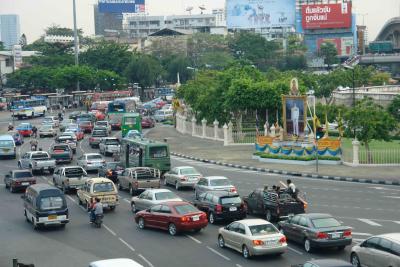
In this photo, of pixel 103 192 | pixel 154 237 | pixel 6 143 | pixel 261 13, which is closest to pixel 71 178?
pixel 103 192

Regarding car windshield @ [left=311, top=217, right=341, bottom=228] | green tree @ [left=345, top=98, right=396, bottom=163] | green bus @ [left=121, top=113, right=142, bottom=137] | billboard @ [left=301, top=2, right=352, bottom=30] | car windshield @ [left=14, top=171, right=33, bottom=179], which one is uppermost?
billboard @ [left=301, top=2, right=352, bottom=30]

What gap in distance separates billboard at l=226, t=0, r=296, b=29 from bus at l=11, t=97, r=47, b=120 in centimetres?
7475

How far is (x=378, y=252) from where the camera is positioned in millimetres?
20547

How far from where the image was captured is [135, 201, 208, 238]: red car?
26859mm

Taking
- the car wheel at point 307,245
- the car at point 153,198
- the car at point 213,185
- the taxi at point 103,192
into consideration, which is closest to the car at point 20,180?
the taxi at point 103,192

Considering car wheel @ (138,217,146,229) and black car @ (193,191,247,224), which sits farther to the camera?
car wheel @ (138,217,146,229)

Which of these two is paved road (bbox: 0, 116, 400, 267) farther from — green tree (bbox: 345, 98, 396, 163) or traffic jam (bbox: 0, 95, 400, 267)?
green tree (bbox: 345, 98, 396, 163)

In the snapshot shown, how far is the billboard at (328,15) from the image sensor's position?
162 metres

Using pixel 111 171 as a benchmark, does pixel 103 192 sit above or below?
above

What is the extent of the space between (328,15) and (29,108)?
3259 inches

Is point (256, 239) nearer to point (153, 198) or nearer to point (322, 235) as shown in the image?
point (322, 235)

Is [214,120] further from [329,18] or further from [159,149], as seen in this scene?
[329,18]

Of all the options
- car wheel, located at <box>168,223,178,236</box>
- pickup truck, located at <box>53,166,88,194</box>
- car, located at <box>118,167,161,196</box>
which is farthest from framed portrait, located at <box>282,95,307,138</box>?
car wheel, located at <box>168,223,178,236</box>

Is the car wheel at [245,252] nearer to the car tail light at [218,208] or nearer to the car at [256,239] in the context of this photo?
the car at [256,239]
